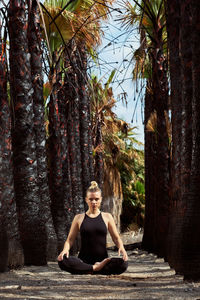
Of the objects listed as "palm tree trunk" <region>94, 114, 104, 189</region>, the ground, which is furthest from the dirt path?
"palm tree trunk" <region>94, 114, 104, 189</region>

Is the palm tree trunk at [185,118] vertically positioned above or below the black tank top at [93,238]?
above

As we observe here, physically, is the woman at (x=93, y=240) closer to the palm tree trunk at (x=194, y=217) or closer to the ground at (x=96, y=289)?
the ground at (x=96, y=289)

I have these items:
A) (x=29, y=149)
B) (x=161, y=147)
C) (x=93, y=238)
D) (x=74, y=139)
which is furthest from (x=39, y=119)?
(x=74, y=139)

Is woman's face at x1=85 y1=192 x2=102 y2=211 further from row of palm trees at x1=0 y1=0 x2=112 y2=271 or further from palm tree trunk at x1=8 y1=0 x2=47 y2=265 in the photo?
palm tree trunk at x1=8 y1=0 x2=47 y2=265

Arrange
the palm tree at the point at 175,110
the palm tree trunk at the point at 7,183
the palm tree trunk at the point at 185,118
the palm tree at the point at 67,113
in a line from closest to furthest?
the palm tree trunk at the point at 185,118, the palm tree at the point at 175,110, the palm tree trunk at the point at 7,183, the palm tree at the point at 67,113

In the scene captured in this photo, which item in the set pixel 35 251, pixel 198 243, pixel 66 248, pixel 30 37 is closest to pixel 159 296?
pixel 198 243

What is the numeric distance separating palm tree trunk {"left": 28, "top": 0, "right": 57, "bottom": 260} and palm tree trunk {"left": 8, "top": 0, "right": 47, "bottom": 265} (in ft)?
3.73

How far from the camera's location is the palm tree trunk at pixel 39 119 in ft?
40.3

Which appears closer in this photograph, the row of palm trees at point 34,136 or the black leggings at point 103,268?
the black leggings at point 103,268

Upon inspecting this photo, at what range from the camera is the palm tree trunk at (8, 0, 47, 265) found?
10.6m

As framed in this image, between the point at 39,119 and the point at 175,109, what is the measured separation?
4.28m

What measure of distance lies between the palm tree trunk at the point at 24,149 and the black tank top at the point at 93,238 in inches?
139

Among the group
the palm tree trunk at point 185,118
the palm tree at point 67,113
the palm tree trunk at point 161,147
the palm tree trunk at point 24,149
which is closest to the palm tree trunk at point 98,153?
the palm tree at point 67,113

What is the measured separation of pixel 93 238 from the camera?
710cm
